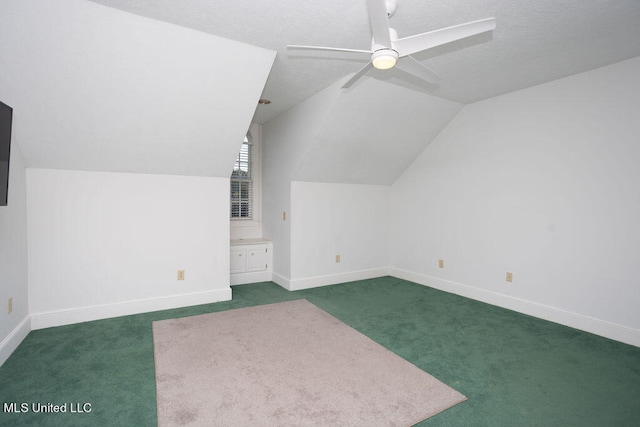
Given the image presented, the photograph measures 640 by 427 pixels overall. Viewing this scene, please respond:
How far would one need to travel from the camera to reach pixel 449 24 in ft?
7.89

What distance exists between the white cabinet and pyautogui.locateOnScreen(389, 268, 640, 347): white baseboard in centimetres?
230

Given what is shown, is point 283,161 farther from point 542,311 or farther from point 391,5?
point 542,311

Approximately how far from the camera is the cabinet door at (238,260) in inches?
185

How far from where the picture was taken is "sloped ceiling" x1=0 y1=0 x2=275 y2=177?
223 centimetres

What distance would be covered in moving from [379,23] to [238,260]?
12.4ft

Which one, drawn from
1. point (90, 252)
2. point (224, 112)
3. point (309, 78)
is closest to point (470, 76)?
point (309, 78)

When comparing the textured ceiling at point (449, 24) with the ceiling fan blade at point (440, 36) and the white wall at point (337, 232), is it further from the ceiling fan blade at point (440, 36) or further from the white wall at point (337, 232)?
the white wall at point (337, 232)

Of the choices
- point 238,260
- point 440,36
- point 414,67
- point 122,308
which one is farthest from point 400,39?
point 238,260

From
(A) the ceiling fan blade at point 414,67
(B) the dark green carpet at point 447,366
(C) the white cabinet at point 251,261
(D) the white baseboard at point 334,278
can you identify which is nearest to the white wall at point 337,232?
(D) the white baseboard at point 334,278

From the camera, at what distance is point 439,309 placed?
12.5 ft

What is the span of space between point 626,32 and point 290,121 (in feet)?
11.2

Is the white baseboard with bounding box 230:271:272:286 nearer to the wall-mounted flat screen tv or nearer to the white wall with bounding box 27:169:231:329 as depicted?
the white wall with bounding box 27:169:231:329

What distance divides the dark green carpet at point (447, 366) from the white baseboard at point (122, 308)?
0.35 ft

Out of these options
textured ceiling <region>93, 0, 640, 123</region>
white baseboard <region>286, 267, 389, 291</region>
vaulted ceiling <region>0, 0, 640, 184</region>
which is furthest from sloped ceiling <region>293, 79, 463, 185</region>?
white baseboard <region>286, 267, 389, 291</region>
